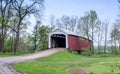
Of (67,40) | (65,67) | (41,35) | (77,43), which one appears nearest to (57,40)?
(77,43)

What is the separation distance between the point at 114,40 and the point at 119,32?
16.2 ft

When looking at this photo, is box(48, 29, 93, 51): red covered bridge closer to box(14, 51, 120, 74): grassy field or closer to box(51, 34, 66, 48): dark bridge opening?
box(51, 34, 66, 48): dark bridge opening

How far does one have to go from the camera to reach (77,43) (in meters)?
58.4

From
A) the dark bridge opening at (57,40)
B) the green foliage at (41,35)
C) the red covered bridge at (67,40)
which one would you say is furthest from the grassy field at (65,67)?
the green foliage at (41,35)

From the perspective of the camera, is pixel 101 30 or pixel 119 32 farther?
pixel 101 30

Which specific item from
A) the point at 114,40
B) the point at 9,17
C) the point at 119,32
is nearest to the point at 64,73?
the point at 9,17

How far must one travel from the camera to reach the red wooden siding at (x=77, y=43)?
176 ft

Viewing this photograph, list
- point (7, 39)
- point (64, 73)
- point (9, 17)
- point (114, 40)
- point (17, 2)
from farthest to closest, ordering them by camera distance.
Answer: point (7, 39) → point (114, 40) → point (9, 17) → point (17, 2) → point (64, 73)

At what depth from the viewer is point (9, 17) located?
58.9 meters

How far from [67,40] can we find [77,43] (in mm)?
6878

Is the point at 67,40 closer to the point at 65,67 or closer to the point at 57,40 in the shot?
the point at 57,40

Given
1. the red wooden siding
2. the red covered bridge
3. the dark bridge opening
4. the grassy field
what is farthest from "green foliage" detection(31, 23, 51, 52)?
the grassy field

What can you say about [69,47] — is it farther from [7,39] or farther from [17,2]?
[7,39]

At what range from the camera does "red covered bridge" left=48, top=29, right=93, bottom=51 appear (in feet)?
173
